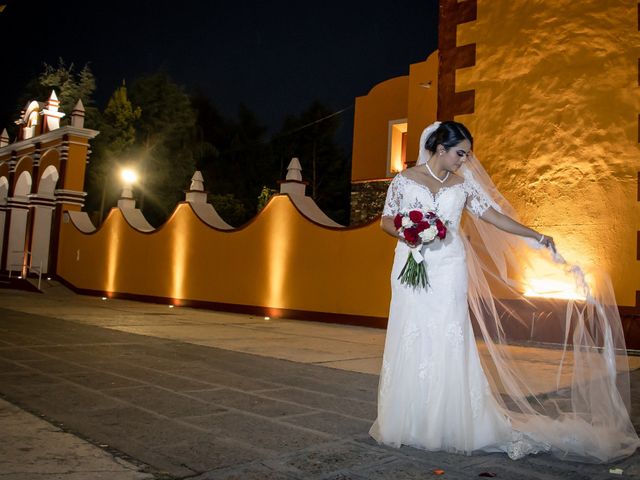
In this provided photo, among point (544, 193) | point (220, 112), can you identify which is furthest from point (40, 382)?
point (220, 112)

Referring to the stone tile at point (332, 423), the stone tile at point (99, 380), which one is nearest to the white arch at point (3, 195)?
the stone tile at point (99, 380)

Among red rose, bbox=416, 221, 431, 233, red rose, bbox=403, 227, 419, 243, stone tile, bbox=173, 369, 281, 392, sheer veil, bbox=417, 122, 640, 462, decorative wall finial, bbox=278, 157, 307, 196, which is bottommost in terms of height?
stone tile, bbox=173, 369, 281, 392

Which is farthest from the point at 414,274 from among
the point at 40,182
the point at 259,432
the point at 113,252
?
the point at 40,182

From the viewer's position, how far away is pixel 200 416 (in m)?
3.62

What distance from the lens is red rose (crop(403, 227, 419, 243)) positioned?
10.7ft

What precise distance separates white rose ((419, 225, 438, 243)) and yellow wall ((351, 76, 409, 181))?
14.4 m

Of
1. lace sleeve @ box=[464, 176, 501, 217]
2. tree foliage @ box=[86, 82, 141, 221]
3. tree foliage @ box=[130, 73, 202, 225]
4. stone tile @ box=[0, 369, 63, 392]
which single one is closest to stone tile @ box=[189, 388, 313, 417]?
stone tile @ box=[0, 369, 63, 392]

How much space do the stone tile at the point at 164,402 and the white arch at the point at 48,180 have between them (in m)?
17.1

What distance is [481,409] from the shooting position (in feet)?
10.6

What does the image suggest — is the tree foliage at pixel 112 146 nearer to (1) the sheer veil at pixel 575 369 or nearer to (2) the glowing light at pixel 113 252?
(2) the glowing light at pixel 113 252

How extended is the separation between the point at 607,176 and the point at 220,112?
35370mm

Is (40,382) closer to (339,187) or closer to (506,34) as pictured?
(506,34)

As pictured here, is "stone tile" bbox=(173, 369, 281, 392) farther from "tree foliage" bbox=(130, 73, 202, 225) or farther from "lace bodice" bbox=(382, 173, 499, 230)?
"tree foliage" bbox=(130, 73, 202, 225)

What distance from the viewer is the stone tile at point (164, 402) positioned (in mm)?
3727
